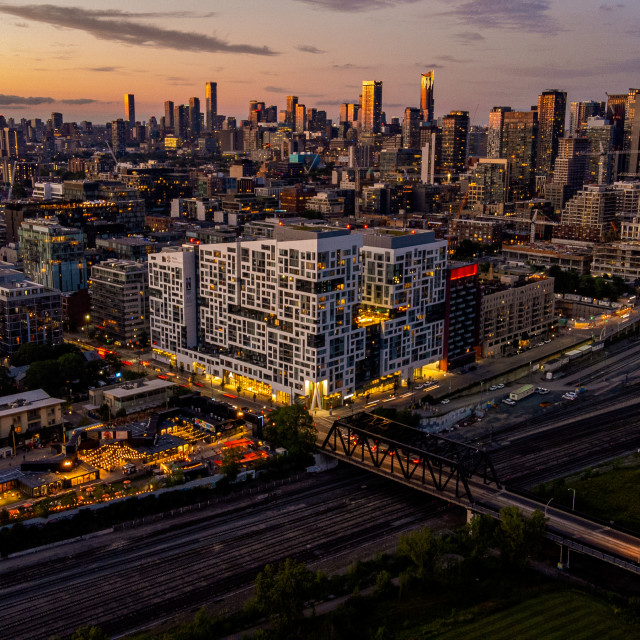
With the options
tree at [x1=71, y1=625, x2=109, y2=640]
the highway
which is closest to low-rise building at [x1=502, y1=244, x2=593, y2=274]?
the highway

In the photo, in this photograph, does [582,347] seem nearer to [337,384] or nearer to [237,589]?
[337,384]

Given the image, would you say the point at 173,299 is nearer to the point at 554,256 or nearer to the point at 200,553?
the point at 200,553

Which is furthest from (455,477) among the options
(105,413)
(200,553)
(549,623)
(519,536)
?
(105,413)

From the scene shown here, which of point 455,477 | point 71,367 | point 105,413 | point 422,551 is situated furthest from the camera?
point 71,367

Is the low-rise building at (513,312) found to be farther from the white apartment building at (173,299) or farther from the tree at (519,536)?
the tree at (519,536)

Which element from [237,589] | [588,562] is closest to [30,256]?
[237,589]

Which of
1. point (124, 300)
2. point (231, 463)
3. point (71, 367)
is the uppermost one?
point (124, 300)
